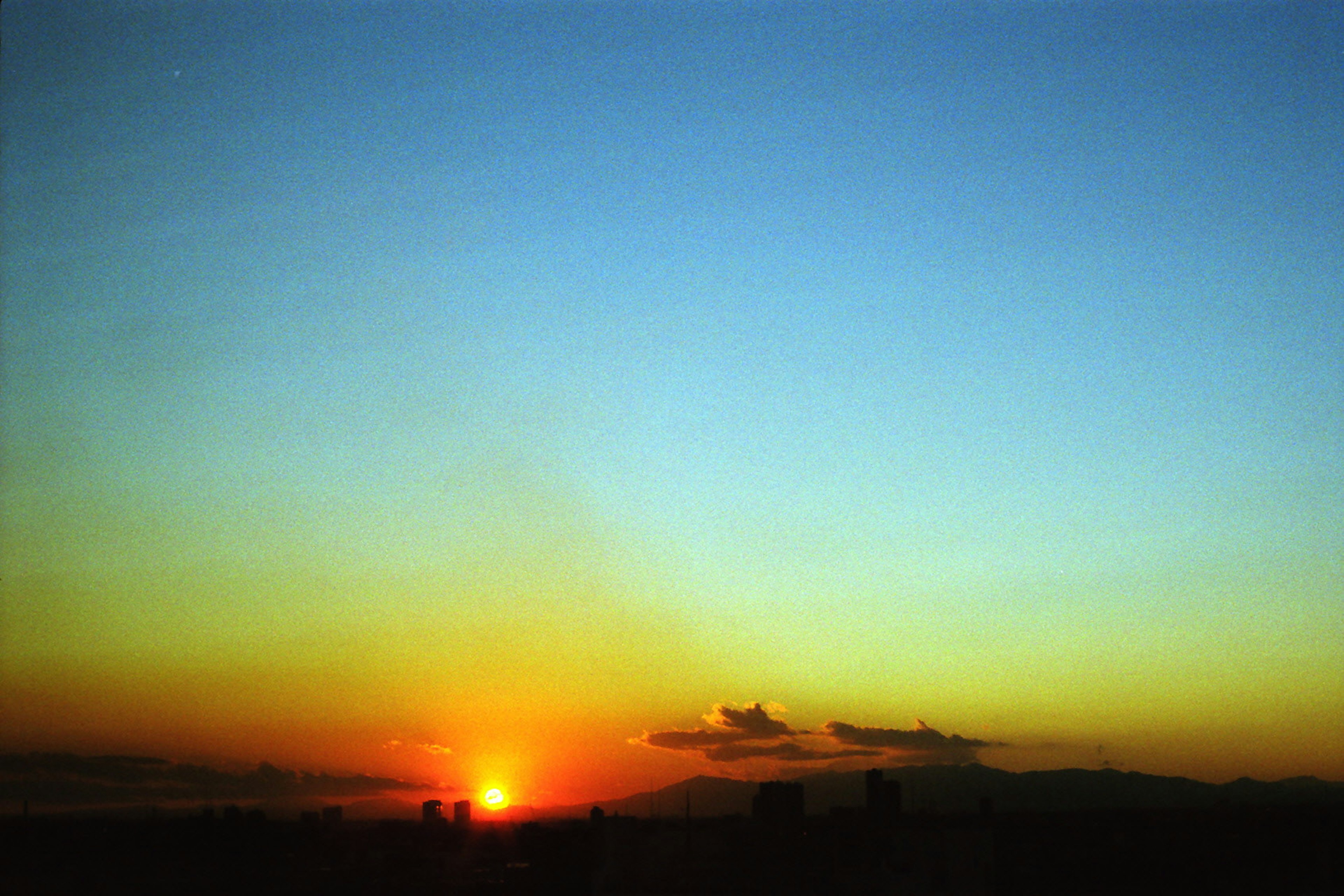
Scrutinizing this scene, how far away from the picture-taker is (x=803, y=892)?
47.8 m

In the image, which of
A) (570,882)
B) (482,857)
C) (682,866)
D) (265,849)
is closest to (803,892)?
(682,866)

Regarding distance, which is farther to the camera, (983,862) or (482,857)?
(983,862)

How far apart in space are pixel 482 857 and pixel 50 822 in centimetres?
2530

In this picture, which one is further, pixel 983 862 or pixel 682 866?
pixel 983 862

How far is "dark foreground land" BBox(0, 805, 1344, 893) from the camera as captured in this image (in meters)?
44.4

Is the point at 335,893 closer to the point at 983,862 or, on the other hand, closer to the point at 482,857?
the point at 482,857

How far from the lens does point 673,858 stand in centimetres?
5262

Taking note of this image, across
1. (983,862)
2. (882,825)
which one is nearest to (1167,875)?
(983,862)

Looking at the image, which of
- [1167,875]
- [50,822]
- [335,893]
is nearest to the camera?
[335,893]

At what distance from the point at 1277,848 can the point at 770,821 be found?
2463cm

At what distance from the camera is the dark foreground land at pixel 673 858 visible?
44.4 metres

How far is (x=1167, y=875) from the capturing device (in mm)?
53406

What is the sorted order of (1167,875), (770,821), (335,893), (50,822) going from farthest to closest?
(770,821) < (50,822) < (1167,875) < (335,893)

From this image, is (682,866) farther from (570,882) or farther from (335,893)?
(335,893)
